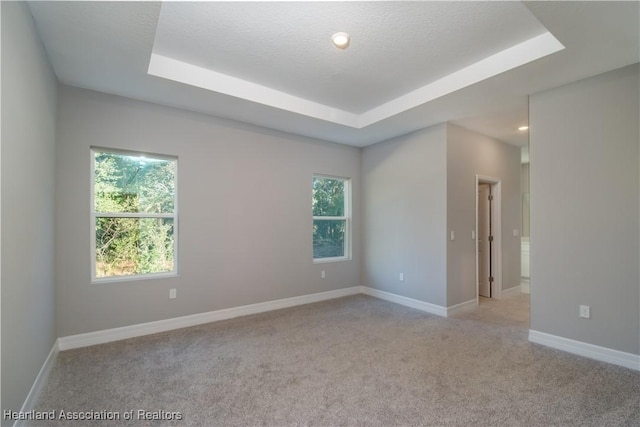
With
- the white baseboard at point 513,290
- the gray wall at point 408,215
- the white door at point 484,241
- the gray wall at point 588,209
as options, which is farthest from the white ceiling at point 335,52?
the white baseboard at point 513,290

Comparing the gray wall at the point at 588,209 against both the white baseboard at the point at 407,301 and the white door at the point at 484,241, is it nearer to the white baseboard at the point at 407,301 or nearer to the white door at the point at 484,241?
the white baseboard at the point at 407,301

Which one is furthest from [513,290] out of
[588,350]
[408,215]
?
[588,350]

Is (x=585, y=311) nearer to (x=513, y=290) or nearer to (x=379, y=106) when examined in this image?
(x=513, y=290)

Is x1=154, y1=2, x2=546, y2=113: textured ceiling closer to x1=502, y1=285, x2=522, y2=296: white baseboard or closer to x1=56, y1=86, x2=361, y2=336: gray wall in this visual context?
x1=56, y1=86, x2=361, y2=336: gray wall

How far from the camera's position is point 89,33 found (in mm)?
2236

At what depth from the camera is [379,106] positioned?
4.10m

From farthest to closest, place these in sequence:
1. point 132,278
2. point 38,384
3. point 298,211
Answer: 1. point 298,211
2. point 132,278
3. point 38,384

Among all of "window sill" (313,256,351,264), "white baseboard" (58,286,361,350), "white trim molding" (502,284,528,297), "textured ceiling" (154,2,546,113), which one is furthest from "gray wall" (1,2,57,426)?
"white trim molding" (502,284,528,297)

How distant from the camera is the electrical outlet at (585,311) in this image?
287 centimetres

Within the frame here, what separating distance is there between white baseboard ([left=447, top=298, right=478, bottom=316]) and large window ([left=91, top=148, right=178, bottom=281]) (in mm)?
3670

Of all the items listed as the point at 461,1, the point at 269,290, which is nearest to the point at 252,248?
the point at 269,290

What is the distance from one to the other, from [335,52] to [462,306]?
374 cm

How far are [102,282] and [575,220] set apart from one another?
484 cm

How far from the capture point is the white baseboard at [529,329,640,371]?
265 cm
